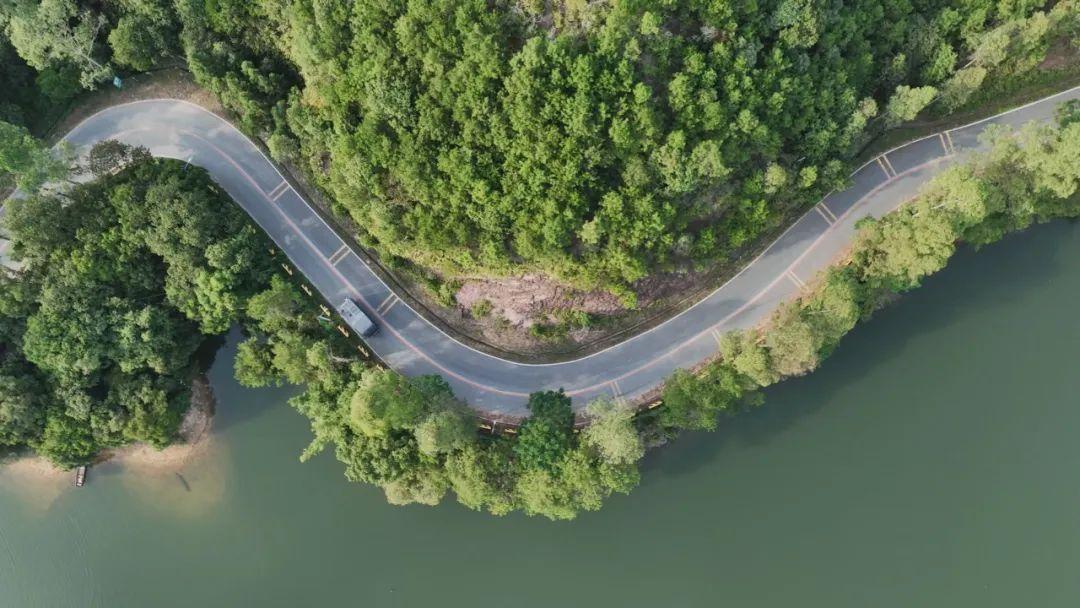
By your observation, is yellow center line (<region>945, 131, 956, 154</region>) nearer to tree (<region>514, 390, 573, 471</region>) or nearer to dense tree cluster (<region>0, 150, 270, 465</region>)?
tree (<region>514, 390, 573, 471</region>)

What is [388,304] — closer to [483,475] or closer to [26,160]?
[483,475]

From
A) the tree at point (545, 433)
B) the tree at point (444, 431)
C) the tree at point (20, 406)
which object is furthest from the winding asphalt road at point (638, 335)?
the tree at point (20, 406)

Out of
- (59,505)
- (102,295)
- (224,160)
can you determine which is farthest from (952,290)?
(59,505)

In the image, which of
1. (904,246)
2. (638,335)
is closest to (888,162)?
(904,246)

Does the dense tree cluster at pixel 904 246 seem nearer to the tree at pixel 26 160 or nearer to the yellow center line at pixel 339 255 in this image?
the yellow center line at pixel 339 255

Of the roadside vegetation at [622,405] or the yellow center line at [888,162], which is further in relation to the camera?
the yellow center line at [888,162]

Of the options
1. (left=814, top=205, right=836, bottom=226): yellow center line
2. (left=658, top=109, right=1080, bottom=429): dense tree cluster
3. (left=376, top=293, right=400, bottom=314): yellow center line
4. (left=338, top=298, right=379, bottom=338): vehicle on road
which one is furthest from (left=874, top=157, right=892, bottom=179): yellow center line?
(left=338, top=298, right=379, bottom=338): vehicle on road
